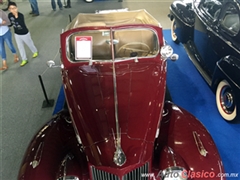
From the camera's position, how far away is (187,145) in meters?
2.54

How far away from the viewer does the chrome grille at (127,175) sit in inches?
83.3

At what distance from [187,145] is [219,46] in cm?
192

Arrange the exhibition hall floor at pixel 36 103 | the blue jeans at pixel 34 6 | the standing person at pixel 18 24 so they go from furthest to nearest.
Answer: the blue jeans at pixel 34 6
the standing person at pixel 18 24
the exhibition hall floor at pixel 36 103

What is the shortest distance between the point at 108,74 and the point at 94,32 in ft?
2.12

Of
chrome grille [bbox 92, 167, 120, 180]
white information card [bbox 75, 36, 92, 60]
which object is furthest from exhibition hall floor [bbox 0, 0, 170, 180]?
white information card [bbox 75, 36, 92, 60]

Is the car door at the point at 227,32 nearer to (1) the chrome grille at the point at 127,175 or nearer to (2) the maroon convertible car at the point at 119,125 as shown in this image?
(2) the maroon convertible car at the point at 119,125

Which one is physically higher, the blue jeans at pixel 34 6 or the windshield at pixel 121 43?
the windshield at pixel 121 43

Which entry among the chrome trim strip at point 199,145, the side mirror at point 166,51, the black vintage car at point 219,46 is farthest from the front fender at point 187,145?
the black vintage car at point 219,46

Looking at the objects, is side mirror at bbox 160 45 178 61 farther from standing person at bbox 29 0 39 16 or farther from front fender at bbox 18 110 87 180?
standing person at bbox 29 0 39 16

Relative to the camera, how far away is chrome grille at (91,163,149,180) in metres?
2.12

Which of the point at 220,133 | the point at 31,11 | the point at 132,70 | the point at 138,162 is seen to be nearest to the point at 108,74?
the point at 132,70

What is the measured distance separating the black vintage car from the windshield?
1202 millimetres

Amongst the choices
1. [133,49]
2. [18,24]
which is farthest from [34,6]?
[133,49]

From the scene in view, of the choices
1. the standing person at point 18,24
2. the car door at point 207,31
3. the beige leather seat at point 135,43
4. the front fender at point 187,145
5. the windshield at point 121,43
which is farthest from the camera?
the standing person at point 18,24
